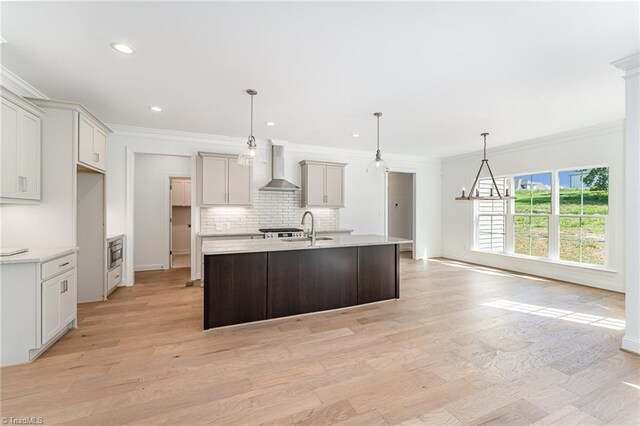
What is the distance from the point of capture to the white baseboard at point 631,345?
2.50 meters

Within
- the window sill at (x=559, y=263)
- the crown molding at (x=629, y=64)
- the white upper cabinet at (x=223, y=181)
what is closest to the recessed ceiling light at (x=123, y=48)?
the white upper cabinet at (x=223, y=181)

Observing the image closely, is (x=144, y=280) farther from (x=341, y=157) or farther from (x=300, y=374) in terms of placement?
(x=341, y=157)

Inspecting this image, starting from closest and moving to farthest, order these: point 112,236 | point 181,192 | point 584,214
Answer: point 112,236, point 584,214, point 181,192

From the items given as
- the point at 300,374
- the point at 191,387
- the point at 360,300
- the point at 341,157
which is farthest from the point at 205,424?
the point at 341,157

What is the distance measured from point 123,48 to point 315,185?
3.87m

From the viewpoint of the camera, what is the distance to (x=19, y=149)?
103 inches

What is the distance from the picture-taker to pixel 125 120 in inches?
174

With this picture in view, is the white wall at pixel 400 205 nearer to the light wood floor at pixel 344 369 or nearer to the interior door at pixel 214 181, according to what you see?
the light wood floor at pixel 344 369

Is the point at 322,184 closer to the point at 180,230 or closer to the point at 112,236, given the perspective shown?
the point at 112,236

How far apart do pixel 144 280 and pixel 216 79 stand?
4123 mm

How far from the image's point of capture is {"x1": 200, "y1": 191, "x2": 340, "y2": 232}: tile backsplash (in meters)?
5.29

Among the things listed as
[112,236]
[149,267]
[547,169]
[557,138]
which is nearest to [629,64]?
[557,138]

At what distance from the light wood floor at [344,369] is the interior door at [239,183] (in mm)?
2112

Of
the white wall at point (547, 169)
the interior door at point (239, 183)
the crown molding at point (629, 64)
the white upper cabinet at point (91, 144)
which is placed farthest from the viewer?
the interior door at point (239, 183)
